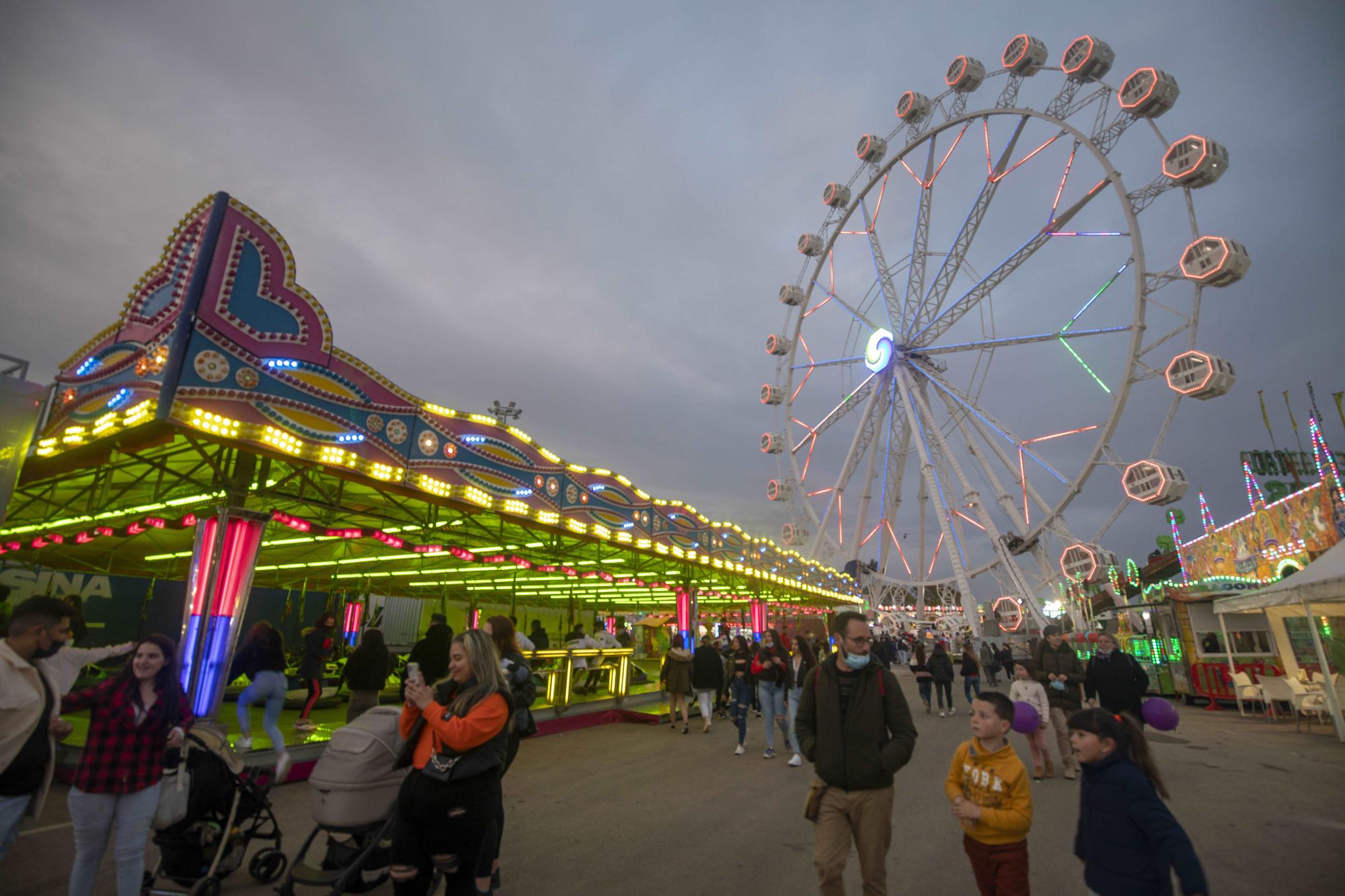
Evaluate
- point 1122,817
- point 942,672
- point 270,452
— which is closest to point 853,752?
point 1122,817

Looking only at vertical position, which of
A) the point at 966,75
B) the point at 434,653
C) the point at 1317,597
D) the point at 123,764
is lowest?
the point at 123,764

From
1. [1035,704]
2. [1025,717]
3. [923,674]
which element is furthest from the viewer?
[923,674]

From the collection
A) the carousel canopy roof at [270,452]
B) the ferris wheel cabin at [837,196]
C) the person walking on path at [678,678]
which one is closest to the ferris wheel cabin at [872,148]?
the ferris wheel cabin at [837,196]

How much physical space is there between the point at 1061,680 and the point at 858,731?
536cm

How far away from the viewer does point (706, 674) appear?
998 cm

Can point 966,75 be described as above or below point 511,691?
above

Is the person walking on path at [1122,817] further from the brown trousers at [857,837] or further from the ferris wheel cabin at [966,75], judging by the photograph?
the ferris wheel cabin at [966,75]

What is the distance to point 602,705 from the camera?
11289mm

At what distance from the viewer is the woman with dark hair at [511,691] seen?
135 inches

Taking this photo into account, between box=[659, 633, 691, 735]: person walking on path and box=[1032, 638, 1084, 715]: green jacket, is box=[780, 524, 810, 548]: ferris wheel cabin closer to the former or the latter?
box=[659, 633, 691, 735]: person walking on path

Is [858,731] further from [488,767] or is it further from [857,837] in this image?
[488,767]

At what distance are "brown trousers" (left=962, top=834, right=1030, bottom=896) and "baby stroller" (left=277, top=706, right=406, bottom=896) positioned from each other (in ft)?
9.10

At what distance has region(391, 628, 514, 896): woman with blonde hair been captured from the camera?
2598 millimetres

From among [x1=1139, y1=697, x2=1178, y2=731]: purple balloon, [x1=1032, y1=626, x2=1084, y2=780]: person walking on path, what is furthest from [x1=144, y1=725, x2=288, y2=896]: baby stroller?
[x1=1032, y1=626, x2=1084, y2=780]: person walking on path
